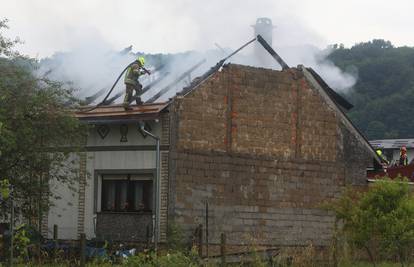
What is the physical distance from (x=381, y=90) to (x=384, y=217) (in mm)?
42211

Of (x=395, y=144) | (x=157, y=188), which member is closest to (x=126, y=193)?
(x=157, y=188)

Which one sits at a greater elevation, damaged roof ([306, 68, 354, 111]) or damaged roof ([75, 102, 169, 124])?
damaged roof ([306, 68, 354, 111])

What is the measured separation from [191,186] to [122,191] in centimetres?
236

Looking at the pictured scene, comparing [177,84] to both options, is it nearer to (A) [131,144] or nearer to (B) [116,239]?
(A) [131,144]

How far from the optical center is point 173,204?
26172 millimetres

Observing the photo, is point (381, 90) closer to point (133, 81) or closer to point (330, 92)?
point (330, 92)

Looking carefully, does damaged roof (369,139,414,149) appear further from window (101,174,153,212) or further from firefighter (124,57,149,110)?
firefighter (124,57,149,110)

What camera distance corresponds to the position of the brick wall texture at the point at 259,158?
26.8m

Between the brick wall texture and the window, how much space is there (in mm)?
1312

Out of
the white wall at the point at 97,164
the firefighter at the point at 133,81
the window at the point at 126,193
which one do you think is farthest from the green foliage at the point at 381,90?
the white wall at the point at 97,164

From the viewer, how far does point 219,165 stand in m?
27.5

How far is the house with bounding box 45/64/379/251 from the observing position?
86.7ft

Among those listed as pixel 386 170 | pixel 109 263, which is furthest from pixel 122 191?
pixel 386 170

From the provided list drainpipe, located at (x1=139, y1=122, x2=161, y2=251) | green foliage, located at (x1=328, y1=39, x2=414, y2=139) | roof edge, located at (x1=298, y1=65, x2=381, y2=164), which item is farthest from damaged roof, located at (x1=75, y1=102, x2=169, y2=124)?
green foliage, located at (x1=328, y1=39, x2=414, y2=139)
